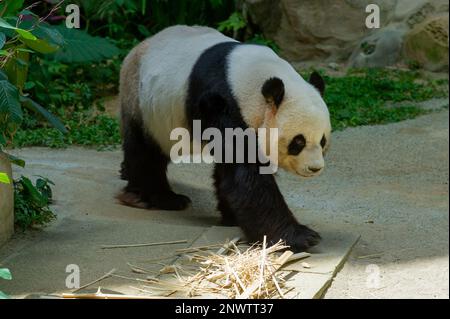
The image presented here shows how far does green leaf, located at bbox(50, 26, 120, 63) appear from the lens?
9.84 m

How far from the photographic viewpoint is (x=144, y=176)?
21.8 feet

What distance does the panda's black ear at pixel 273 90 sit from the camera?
5.16m

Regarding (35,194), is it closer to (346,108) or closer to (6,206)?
(6,206)

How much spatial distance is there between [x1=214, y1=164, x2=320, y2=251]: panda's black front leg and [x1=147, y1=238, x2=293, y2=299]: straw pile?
24cm

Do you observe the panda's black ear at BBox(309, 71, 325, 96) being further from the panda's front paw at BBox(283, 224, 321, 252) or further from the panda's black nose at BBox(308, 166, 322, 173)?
the panda's front paw at BBox(283, 224, 321, 252)

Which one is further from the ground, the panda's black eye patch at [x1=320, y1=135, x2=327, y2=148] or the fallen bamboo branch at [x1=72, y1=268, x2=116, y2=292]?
the panda's black eye patch at [x1=320, y1=135, x2=327, y2=148]

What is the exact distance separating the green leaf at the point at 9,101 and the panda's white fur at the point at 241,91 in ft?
4.89

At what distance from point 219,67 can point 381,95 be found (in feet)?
17.1

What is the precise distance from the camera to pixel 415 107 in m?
9.83

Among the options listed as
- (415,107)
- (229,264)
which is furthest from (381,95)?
(229,264)

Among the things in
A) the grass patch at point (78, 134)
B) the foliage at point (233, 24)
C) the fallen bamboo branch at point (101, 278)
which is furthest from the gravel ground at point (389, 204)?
the foliage at point (233, 24)

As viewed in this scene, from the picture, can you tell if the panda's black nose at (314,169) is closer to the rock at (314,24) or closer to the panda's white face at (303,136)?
the panda's white face at (303,136)

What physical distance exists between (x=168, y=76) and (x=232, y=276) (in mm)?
2105

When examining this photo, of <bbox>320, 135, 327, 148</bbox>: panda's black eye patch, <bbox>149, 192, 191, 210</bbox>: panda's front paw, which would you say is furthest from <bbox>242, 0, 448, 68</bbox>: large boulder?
<bbox>320, 135, 327, 148</bbox>: panda's black eye patch
